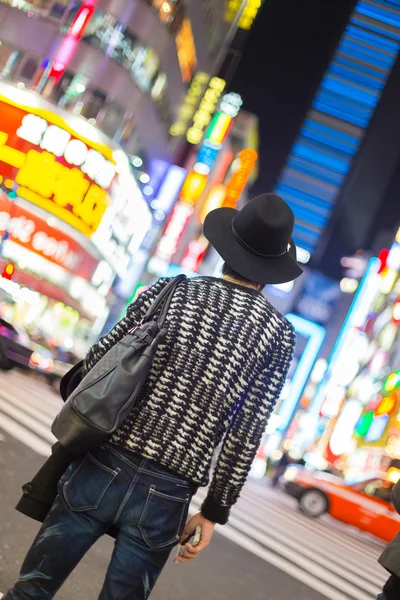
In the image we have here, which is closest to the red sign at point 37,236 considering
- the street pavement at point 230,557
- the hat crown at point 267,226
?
the street pavement at point 230,557

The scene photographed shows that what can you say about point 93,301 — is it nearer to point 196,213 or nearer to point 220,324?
point 196,213

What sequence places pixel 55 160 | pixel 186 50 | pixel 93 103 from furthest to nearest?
pixel 186 50 → pixel 93 103 → pixel 55 160

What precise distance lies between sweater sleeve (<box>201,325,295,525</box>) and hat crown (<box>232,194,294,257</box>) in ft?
1.24

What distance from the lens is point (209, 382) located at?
7.94 feet

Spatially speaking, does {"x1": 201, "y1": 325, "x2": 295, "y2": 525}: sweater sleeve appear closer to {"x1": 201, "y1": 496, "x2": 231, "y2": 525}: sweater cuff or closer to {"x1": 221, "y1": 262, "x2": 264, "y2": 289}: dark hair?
{"x1": 201, "y1": 496, "x2": 231, "y2": 525}: sweater cuff

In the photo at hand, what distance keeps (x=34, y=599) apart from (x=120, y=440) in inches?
22.3

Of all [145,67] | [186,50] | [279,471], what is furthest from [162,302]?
[186,50]

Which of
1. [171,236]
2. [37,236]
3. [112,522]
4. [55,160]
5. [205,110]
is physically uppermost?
[205,110]

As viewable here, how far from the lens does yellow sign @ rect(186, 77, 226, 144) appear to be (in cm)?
3778

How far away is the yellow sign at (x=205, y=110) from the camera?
124 ft

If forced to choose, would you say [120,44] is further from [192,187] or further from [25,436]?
[25,436]

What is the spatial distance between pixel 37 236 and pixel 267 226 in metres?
25.4

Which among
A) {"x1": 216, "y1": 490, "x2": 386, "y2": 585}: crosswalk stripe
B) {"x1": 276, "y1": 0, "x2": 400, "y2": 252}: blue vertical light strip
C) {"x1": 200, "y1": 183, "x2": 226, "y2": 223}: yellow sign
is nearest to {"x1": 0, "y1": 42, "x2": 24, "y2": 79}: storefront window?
{"x1": 216, "y1": 490, "x2": 386, "y2": 585}: crosswalk stripe

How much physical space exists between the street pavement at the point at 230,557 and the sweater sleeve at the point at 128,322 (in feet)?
5.34
